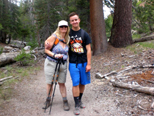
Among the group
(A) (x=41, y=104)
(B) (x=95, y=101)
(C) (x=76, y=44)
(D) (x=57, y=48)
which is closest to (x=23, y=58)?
(A) (x=41, y=104)

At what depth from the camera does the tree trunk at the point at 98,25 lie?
8.88 m

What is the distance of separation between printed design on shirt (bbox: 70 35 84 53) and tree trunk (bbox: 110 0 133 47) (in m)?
6.40

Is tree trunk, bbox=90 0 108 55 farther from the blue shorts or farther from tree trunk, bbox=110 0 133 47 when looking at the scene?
the blue shorts

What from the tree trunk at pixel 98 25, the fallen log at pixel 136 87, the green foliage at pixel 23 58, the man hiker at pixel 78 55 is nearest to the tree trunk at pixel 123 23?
the tree trunk at pixel 98 25

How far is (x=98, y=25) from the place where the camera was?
353 inches

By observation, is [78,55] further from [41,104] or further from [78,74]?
[41,104]

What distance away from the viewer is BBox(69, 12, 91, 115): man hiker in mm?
3258

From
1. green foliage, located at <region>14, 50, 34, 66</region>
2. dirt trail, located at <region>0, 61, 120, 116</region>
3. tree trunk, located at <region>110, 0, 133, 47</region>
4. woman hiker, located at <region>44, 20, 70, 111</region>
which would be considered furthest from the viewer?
tree trunk, located at <region>110, 0, 133, 47</region>

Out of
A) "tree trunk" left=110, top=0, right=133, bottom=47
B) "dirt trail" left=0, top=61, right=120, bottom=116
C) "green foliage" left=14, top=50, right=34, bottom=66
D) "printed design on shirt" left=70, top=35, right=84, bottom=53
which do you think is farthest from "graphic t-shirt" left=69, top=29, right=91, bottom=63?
"tree trunk" left=110, top=0, right=133, bottom=47

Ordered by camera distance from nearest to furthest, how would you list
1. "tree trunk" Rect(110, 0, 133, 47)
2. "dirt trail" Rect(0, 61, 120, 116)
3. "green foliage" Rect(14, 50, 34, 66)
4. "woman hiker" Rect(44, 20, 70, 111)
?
"woman hiker" Rect(44, 20, 70, 111) → "dirt trail" Rect(0, 61, 120, 116) → "green foliage" Rect(14, 50, 34, 66) → "tree trunk" Rect(110, 0, 133, 47)

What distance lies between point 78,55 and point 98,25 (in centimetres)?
613

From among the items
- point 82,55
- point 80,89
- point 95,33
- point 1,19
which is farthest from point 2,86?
point 1,19

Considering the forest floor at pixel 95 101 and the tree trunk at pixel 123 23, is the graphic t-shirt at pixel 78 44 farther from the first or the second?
the tree trunk at pixel 123 23

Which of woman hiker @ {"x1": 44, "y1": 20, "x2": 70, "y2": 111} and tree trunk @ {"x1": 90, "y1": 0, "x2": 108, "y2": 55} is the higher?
tree trunk @ {"x1": 90, "y1": 0, "x2": 108, "y2": 55}
